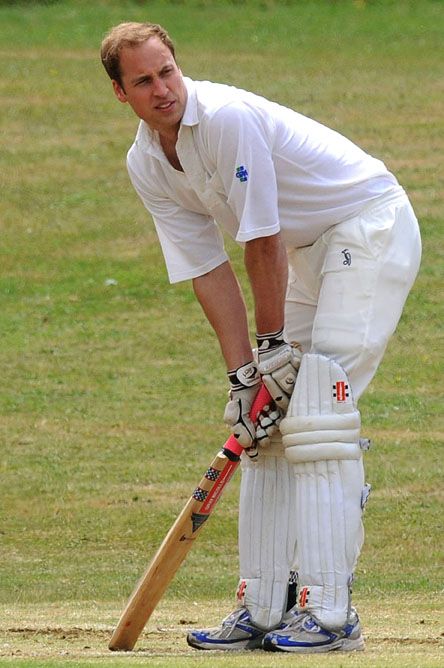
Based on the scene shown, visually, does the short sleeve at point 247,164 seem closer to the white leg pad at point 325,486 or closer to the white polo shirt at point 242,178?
the white polo shirt at point 242,178

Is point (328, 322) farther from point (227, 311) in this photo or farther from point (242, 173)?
point (242, 173)

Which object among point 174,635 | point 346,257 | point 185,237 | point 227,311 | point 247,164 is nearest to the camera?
point 247,164

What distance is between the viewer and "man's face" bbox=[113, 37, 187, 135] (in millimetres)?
5688

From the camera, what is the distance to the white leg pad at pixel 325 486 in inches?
223

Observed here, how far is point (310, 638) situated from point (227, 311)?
123 cm

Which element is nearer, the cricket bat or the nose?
the nose

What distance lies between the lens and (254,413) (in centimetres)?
598

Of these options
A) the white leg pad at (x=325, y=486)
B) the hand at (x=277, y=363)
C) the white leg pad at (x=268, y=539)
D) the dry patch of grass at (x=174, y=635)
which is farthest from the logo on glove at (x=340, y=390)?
the dry patch of grass at (x=174, y=635)

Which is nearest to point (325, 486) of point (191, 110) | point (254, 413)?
point (254, 413)

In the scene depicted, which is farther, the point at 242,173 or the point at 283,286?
the point at 283,286

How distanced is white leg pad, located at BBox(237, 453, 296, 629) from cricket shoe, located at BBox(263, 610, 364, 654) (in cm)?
32

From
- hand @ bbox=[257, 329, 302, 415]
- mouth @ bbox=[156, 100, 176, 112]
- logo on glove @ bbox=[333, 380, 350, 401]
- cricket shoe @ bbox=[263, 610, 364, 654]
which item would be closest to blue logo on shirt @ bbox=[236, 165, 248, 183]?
mouth @ bbox=[156, 100, 176, 112]

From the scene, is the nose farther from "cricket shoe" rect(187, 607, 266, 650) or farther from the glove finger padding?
"cricket shoe" rect(187, 607, 266, 650)

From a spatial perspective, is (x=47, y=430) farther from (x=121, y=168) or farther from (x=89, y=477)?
(x=121, y=168)
